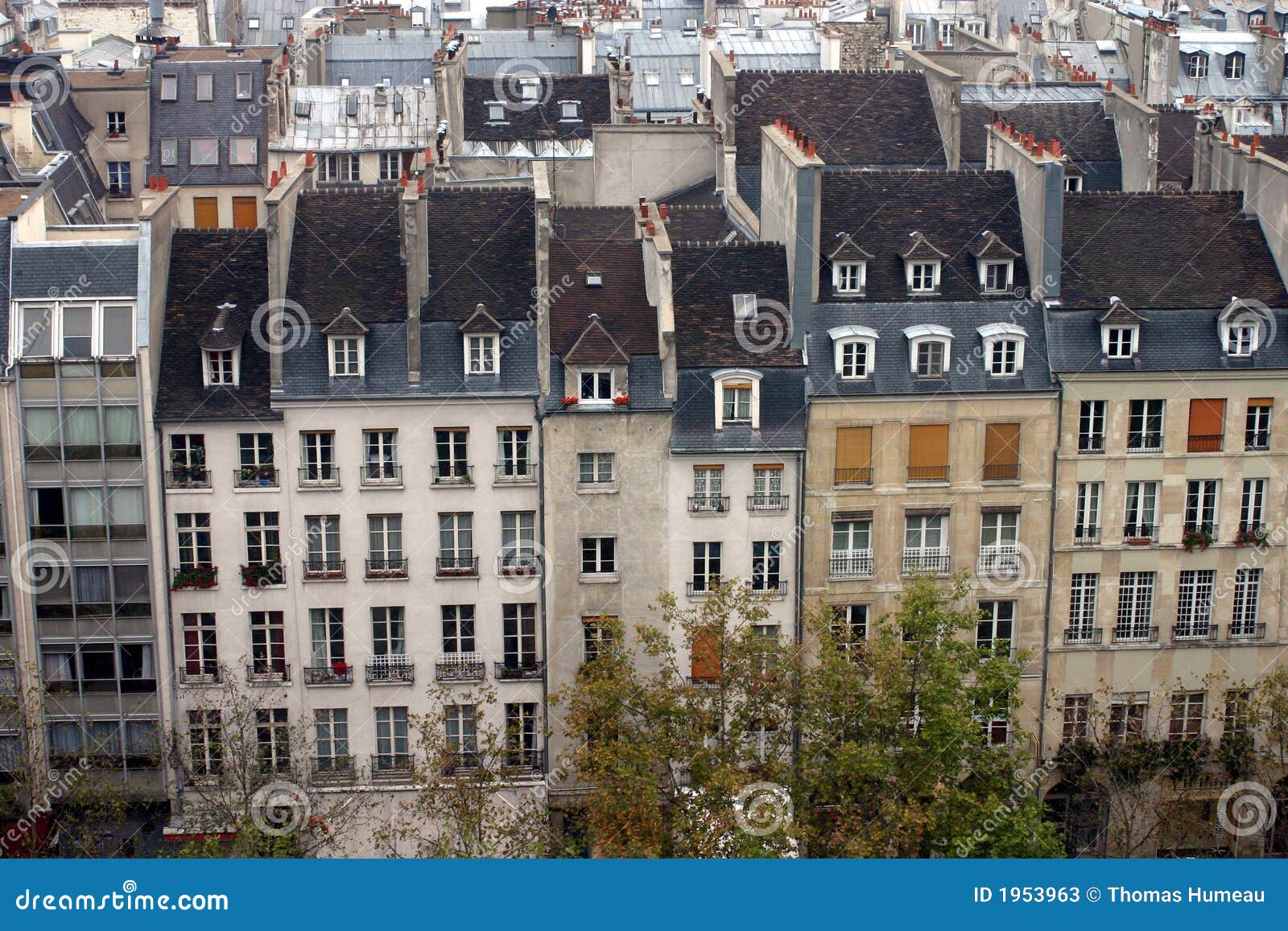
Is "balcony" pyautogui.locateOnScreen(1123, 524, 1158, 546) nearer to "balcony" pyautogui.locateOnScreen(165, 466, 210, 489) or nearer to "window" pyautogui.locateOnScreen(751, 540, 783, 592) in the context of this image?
"window" pyautogui.locateOnScreen(751, 540, 783, 592)

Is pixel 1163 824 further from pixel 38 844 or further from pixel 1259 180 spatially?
pixel 38 844

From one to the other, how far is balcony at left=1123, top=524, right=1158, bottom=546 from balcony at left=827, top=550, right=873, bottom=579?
8642 millimetres

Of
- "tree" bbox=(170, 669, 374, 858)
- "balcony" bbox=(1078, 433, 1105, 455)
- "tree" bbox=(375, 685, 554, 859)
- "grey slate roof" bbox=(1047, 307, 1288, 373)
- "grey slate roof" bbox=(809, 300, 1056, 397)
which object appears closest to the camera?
"tree" bbox=(375, 685, 554, 859)

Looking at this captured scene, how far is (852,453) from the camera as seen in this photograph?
2608 inches

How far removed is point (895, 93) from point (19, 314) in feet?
143

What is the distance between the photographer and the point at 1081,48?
131500mm

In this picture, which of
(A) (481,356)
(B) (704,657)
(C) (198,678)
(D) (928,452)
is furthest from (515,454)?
(D) (928,452)

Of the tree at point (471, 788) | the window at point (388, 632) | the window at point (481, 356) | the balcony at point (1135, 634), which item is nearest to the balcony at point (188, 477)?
the window at point (388, 632)

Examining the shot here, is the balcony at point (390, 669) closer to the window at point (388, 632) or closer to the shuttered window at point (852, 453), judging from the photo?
the window at point (388, 632)

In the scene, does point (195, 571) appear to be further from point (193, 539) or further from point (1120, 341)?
point (1120, 341)

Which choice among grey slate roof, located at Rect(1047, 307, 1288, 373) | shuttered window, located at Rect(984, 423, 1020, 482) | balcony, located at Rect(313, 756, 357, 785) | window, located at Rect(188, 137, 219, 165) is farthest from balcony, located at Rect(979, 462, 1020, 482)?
window, located at Rect(188, 137, 219, 165)

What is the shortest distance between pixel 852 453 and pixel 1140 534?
10244 millimetres

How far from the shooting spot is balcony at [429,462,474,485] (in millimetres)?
65750

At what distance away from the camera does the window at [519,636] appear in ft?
221
